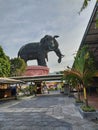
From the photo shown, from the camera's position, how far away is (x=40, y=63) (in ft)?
160

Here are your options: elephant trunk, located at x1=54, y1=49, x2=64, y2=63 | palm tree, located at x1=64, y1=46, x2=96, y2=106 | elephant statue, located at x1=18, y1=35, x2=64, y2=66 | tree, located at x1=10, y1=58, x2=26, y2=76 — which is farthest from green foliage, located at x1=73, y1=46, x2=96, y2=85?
elephant trunk, located at x1=54, y1=49, x2=64, y2=63

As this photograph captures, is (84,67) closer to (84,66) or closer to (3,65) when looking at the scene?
(84,66)

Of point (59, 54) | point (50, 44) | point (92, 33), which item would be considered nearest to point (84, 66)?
point (92, 33)

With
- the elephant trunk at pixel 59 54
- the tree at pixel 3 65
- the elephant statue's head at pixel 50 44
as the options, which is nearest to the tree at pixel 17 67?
the elephant statue's head at pixel 50 44

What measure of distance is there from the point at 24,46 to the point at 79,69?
40847 mm

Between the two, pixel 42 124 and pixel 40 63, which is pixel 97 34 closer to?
pixel 42 124

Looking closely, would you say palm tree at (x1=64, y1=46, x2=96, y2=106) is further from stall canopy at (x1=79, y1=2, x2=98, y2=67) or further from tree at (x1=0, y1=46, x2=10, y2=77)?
tree at (x1=0, y1=46, x2=10, y2=77)

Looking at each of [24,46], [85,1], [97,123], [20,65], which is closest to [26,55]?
[24,46]

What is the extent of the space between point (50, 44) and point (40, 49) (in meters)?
3.97

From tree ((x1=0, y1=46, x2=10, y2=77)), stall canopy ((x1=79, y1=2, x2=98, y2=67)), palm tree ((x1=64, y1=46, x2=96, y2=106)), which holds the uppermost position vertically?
tree ((x1=0, y1=46, x2=10, y2=77))

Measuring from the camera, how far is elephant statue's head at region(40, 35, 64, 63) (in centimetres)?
4347

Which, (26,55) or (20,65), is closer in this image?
(20,65)

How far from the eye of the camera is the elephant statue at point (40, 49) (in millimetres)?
44031

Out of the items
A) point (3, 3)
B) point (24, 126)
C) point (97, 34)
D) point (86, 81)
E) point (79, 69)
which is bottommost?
point (24, 126)
